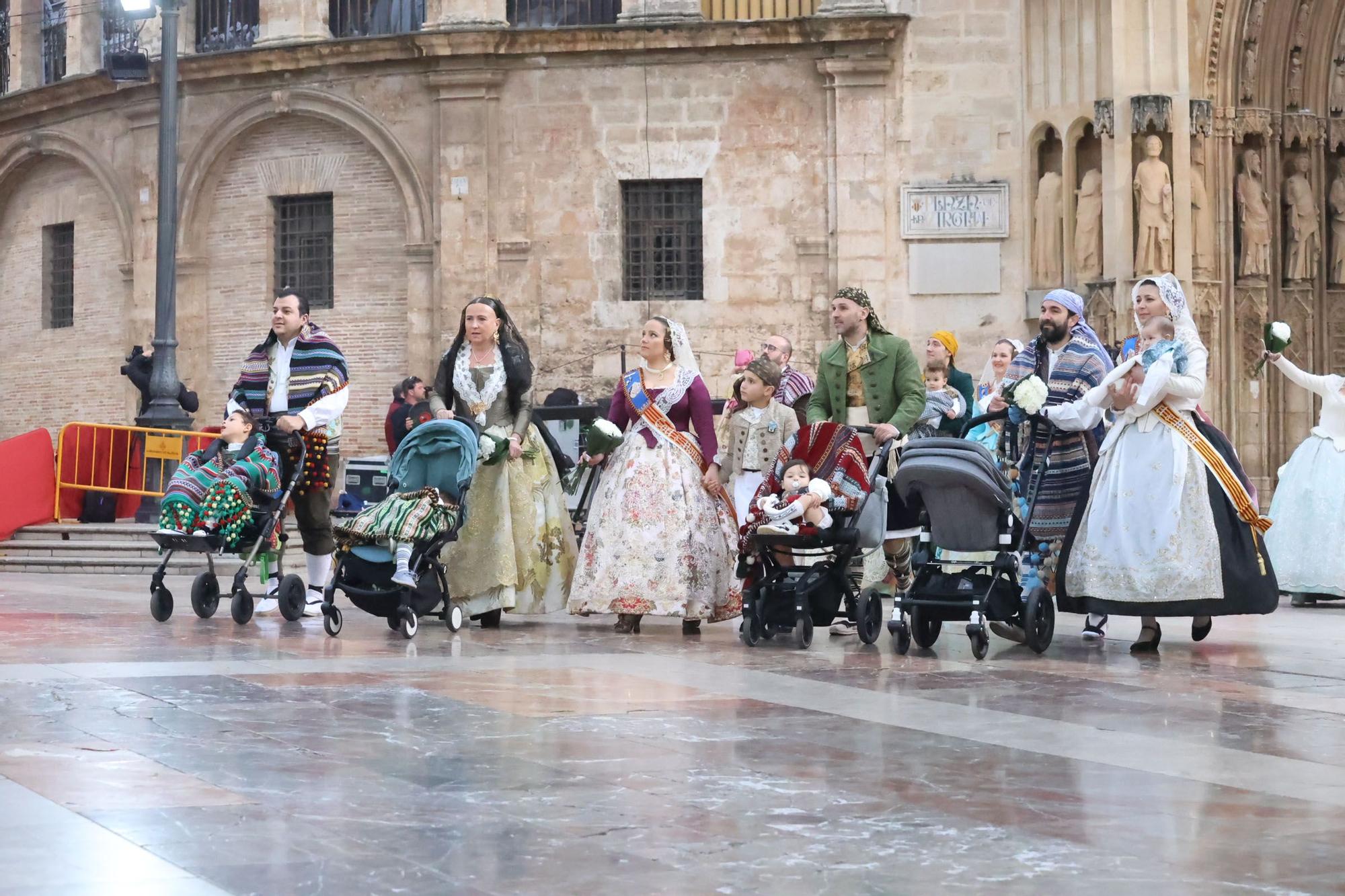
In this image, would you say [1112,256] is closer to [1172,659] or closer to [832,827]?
[1172,659]

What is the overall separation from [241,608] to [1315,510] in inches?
297

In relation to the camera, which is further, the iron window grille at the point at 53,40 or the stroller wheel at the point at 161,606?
the iron window grille at the point at 53,40

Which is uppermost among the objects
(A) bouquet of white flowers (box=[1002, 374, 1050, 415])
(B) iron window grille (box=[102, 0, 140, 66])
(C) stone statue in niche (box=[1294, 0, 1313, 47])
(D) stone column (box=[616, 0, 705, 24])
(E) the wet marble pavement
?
(B) iron window grille (box=[102, 0, 140, 66])

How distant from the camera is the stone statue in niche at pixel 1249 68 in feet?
66.6

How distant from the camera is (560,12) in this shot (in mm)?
22531

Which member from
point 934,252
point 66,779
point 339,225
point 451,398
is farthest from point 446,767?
point 339,225

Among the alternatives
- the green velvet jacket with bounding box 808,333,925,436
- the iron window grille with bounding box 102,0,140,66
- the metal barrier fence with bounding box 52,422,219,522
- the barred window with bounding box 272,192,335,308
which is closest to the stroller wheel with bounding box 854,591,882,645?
the green velvet jacket with bounding box 808,333,925,436

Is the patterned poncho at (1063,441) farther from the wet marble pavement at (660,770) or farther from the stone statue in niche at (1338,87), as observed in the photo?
the stone statue in niche at (1338,87)

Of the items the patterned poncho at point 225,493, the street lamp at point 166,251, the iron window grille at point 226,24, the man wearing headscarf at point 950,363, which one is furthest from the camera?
the iron window grille at point 226,24

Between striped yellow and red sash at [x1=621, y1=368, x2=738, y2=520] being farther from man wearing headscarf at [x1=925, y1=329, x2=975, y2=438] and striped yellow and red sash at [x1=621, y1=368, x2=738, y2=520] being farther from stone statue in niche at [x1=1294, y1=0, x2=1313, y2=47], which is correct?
stone statue in niche at [x1=1294, y1=0, x2=1313, y2=47]

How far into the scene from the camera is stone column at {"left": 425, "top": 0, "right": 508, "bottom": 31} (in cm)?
2212

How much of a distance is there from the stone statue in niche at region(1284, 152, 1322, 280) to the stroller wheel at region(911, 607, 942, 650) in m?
12.2

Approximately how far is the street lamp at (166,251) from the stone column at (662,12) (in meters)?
5.13

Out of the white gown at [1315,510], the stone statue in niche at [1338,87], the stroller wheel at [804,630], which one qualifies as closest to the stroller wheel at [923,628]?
the stroller wheel at [804,630]
